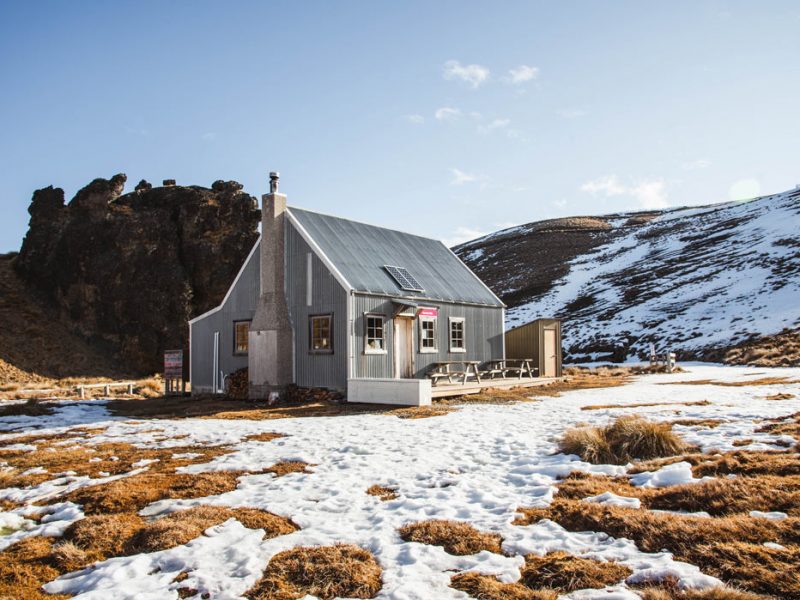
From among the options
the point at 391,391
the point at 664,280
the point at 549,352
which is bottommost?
the point at 391,391

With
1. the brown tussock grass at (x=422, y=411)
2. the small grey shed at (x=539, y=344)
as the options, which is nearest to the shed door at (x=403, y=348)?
the brown tussock grass at (x=422, y=411)

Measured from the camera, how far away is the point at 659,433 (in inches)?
356

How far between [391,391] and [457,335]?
23.4ft

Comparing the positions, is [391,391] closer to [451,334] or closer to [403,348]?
[403,348]

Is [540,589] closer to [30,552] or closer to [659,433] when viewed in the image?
[30,552]

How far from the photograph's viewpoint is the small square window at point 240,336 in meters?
22.9

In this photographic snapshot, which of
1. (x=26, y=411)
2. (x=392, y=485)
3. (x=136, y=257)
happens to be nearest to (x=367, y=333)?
(x=26, y=411)

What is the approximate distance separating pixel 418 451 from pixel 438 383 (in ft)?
41.0

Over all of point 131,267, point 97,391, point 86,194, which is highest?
point 86,194

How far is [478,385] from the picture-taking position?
2188cm

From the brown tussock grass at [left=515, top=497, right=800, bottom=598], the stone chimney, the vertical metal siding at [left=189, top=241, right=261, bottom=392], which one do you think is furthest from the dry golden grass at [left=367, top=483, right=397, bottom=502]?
the vertical metal siding at [left=189, top=241, right=261, bottom=392]

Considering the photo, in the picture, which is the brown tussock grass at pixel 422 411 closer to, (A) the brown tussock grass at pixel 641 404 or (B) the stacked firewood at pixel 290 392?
(B) the stacked firewood at pixel 290 392

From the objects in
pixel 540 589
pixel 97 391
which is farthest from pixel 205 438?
pixel 97 391

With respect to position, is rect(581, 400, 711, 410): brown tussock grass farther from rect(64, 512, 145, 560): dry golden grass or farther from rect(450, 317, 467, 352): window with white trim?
A: rect(64, 512, 145, 560): dry golden grass
